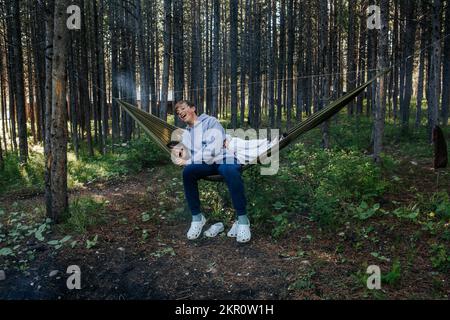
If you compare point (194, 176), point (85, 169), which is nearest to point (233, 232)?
point (194, 176)

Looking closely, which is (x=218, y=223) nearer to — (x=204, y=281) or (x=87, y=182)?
(x=204, y=281)

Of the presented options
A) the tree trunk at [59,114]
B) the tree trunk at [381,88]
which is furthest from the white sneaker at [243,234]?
the tree trunk at [381,88]

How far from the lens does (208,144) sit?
3377mm

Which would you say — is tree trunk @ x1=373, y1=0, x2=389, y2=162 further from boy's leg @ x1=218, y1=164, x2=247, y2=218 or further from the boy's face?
the boy's face

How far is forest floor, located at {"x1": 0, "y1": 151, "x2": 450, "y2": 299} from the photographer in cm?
262

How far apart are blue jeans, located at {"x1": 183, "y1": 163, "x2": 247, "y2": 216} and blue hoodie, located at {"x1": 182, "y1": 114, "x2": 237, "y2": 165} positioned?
2.4 inches

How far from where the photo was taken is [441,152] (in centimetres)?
437

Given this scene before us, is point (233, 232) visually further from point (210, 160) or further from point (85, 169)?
point (85, 169)

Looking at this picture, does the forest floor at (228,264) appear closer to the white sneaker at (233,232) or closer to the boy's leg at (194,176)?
the white sneaker at (233,232)

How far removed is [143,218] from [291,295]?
6.93 feet

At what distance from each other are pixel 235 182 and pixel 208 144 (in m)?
0.43

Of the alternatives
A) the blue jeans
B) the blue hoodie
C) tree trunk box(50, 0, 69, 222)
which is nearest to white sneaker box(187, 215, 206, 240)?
the blue jeans

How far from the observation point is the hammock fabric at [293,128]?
3.66m

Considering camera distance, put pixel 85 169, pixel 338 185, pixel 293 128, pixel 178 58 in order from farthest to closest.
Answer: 1. pixel 178 58
2. pixel 85 169
3. pixel 338 185
4. pixel 293 128
